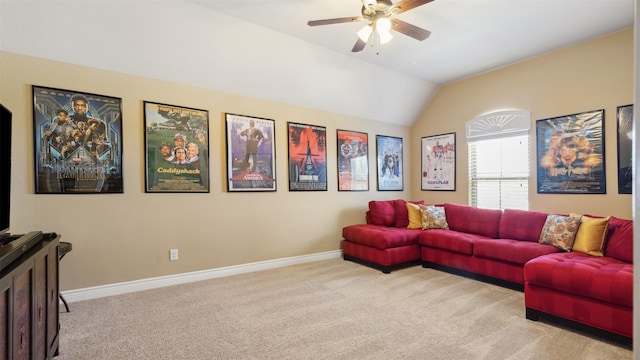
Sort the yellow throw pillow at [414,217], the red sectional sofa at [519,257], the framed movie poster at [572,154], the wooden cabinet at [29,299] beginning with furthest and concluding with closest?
the yellow throw pillow at [414,217], the framed movie poster at [572,154], the red sectional sofa at [519,257], the wooden cabinet at [29,299]

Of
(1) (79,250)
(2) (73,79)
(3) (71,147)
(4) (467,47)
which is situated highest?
(4) (467,47)

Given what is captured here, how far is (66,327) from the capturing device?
2.50 m

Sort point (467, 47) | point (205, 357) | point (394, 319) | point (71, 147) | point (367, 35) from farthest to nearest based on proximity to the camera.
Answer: point (467, 47), point (71, 147), point (367, 35), point (394, 319), point (205, 357)

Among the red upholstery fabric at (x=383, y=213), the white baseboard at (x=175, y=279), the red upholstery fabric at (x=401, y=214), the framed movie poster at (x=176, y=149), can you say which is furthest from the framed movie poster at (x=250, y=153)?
the red upholstery fabric at (x=401, y=214)

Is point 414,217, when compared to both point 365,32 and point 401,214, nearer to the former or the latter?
point 401,214

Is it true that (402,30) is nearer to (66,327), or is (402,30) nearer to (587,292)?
(587,292)

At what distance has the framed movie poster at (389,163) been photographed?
5.63 metres

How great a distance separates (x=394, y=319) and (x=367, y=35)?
2.60 metres

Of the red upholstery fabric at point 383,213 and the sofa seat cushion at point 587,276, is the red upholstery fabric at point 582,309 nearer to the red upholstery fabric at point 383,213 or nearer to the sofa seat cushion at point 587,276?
the sofa seat cushion at point 587,276

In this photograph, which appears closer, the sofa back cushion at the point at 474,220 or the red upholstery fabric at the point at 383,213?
the sofa back cushion at the point at 474,220

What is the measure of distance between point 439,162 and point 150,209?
476 centimetres

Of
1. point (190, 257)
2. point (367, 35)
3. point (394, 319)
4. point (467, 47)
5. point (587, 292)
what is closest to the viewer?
point (587, 292)

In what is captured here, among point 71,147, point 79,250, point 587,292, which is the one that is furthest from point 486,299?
point 71,147

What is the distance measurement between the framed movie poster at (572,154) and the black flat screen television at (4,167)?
5.66m
